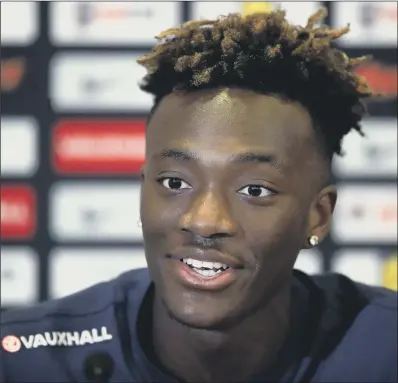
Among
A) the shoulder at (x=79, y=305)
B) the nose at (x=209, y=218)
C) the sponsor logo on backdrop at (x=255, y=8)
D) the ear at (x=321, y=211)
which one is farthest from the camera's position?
the sponsor logo on backdrop at (x=255, y=8)

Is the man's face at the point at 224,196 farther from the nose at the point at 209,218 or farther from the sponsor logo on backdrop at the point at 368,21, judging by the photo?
the sponsor logo on backdrop at the point at 368,21

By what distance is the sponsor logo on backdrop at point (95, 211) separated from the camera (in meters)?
1.47

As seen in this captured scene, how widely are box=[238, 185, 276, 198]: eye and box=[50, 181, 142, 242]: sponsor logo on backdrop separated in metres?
0.66

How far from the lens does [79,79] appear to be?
1.47 meters

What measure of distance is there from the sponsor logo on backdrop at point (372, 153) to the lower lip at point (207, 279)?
721 millimetres

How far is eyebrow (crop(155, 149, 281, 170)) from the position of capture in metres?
0.82

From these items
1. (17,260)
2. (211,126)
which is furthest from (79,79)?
(211,126)

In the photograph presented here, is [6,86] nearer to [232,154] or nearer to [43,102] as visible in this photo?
[43,102]

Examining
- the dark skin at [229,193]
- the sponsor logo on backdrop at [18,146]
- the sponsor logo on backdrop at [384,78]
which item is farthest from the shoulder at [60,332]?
the sponsor logo on backdrop at [384,78]

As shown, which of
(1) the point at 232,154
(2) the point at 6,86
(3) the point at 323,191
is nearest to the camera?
(1) the point at 232,154

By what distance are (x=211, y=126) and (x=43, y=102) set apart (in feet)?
2.43

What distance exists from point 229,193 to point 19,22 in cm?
86

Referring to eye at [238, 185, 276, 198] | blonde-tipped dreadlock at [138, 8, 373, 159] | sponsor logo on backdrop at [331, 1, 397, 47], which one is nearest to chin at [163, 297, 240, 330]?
eye at [238, 185, 276, 198]

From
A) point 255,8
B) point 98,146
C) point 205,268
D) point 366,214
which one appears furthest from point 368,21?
point 205,268
